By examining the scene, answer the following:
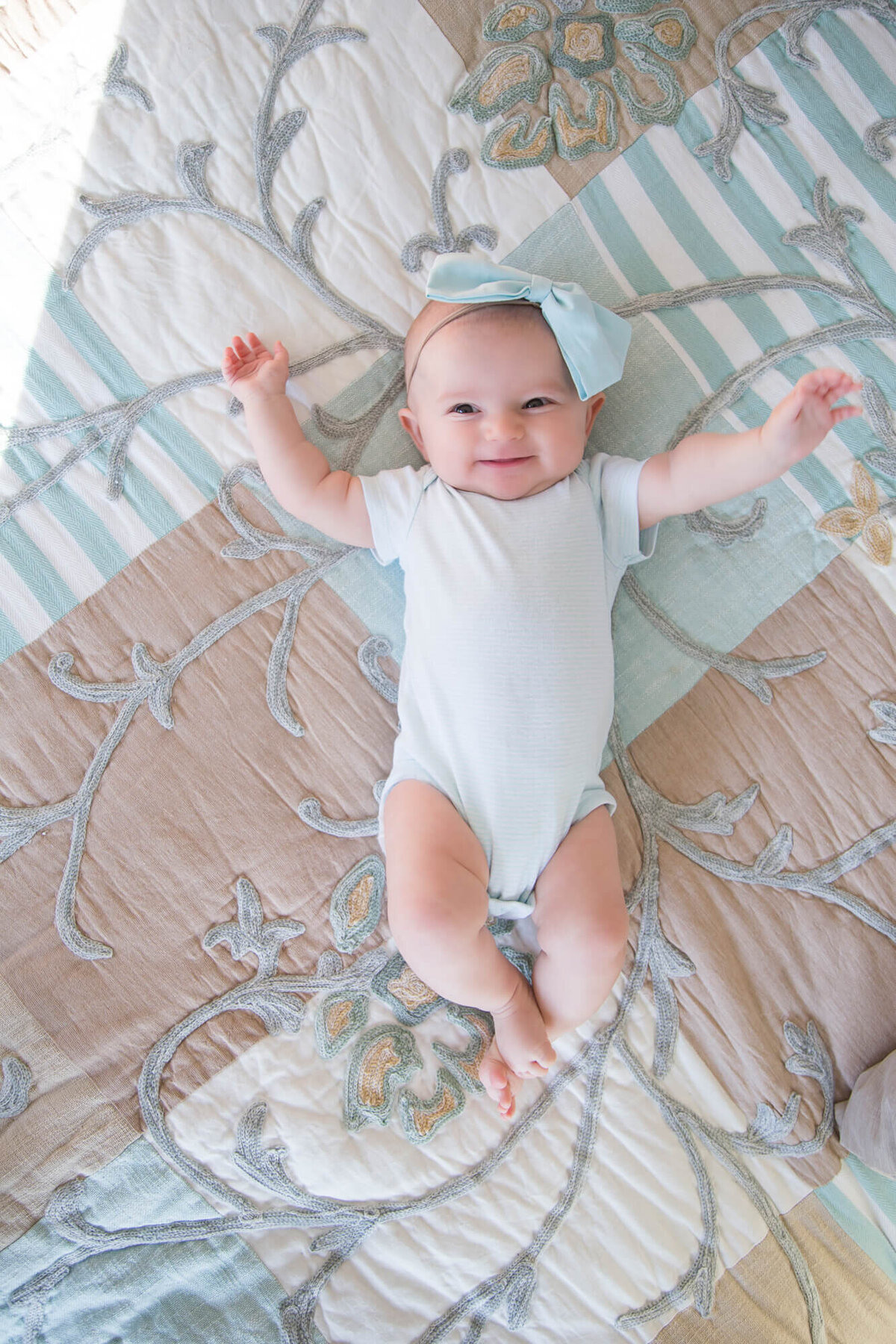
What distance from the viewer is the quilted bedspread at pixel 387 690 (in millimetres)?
1070

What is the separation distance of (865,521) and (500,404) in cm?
56

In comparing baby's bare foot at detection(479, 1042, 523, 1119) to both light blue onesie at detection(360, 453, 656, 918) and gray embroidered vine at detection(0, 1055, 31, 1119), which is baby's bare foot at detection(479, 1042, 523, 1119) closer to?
light blue onesie at detection(360, 453, 656, 918)

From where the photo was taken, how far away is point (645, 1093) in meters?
1.12

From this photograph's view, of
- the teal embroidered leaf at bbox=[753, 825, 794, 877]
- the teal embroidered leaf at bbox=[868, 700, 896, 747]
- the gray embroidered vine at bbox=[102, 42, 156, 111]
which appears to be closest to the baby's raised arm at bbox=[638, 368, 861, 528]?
the teal embroidered leaf at bbox=[868, 700, 896, 747]

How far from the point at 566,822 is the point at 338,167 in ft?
3.17

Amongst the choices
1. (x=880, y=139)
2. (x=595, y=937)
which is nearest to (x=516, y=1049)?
(x=595, y=937)

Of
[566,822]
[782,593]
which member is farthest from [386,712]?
[782,593]

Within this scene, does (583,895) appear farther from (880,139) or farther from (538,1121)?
(880,139)

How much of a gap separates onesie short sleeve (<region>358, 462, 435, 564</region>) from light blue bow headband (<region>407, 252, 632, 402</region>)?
0.20 meters

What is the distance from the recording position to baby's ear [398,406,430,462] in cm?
113

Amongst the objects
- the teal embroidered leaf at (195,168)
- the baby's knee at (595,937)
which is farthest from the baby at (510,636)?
the teal embroidered leaf at (195,168)

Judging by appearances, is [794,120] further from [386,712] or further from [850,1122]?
[850,1122]

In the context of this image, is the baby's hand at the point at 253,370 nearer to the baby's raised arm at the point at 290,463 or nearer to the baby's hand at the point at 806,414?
the baby's raised arm at the point at 290,463

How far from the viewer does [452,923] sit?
999 mm
